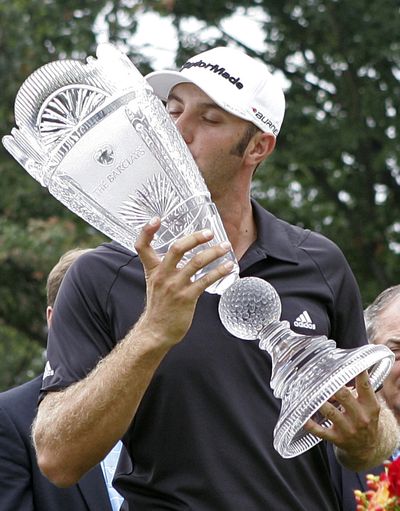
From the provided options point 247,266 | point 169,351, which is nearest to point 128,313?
point 169,351

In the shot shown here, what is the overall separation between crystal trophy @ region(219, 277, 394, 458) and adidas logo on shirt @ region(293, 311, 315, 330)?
0.18m

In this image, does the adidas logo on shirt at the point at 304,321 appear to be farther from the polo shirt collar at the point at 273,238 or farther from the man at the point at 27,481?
the man at the point at 27,481

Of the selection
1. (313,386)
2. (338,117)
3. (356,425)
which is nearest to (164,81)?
(313,386)

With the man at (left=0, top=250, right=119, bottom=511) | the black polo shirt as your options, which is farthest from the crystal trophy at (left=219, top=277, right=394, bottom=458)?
the man at (left=0, top=250, right=119, bottom=511)

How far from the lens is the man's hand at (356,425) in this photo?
3.55 m

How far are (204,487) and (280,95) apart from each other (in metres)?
1.23

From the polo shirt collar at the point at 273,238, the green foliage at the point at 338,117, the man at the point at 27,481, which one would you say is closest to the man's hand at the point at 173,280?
the polo shirt collar at the point at 273,238

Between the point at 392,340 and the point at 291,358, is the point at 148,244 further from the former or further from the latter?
the point at 392,340

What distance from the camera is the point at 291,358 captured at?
3562 millimetres

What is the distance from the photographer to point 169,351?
3.66m

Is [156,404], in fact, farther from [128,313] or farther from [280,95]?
[280,95]

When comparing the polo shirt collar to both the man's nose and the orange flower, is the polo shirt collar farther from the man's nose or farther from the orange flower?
the orange flower

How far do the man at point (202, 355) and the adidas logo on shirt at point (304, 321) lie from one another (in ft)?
0.04

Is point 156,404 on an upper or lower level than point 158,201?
lower
